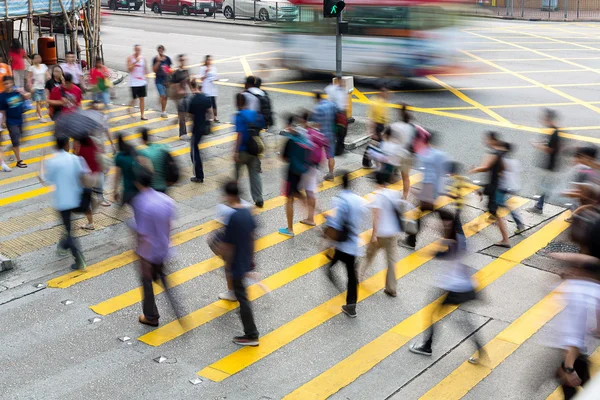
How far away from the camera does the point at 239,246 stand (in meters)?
7.98

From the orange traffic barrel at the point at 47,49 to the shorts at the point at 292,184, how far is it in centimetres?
1630

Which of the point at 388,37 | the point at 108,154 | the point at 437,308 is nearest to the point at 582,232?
the point at 437,308

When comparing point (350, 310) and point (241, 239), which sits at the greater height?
point (241, 239)

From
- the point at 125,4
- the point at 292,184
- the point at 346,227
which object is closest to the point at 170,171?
the point at 292,184

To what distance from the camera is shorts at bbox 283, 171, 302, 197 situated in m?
10.9

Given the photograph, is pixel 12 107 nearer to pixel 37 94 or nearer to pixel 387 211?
pixel 37 94

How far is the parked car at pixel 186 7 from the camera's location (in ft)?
134

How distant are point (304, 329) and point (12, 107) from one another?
26.1 feet

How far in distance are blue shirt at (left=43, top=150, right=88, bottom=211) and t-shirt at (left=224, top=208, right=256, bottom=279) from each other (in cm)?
288

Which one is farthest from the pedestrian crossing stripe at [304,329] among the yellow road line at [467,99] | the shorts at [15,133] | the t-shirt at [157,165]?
the yellow road line at [467,99]

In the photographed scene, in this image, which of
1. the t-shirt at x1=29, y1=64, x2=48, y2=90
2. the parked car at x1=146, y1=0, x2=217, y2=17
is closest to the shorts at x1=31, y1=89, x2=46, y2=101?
the t-shirt at x1=29, y1=64, x2=48, y2=90

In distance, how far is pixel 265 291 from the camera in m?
9.43

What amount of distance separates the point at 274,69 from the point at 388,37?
17.1 feet

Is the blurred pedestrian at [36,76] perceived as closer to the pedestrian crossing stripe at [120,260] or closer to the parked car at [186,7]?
the pedestrian crossing stripe at [120,260]
